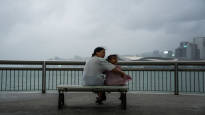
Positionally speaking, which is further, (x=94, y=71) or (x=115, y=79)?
(x=115, y=79)

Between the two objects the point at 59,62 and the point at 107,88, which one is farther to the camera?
the point at 59,62

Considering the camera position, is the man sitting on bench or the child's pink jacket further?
Answer: the child's pink jacket

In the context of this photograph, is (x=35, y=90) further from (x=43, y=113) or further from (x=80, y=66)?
(x=43, y=113)

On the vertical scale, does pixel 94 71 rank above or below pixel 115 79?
above

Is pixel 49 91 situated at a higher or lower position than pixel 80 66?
lower

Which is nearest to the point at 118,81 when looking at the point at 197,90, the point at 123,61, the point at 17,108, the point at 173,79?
the point at 17,108

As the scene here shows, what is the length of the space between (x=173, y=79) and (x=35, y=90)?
496 cm

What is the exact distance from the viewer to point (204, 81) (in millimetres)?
9945

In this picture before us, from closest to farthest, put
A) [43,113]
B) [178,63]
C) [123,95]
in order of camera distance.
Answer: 1. [43,113]
2. [123,95]
3. [178,63]

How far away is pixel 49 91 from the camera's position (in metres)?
9.91

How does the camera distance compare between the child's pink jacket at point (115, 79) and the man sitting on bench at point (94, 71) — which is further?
the child's pink jacket at point (115, 79)

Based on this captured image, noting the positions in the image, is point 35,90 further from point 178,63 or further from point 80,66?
point 178,63

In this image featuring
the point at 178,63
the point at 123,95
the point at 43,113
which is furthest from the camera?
the point at 178,63

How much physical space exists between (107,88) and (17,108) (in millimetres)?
2103
